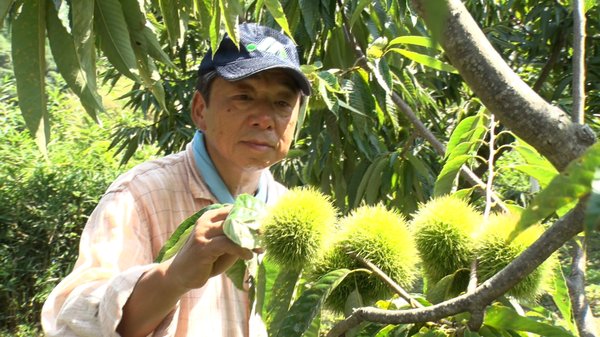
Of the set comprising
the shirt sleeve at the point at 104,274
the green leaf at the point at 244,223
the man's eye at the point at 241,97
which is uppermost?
the man's eye at the point at 241,97

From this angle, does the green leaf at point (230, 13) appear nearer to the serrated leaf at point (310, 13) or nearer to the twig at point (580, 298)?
the twig at point (580, 298)

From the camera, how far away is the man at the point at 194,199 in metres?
1.29

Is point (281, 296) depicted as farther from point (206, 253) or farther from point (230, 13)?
point (230, 13)

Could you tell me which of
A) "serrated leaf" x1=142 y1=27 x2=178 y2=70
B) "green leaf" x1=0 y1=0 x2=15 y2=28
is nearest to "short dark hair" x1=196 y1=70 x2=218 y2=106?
"serrated leaf" x1=142 y1=27 x2=178 y2=70

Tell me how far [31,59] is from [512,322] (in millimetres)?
740

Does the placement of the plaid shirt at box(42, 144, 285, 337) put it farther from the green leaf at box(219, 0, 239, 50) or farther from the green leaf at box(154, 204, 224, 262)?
the green leaf at box(219, 0, 239, 50)

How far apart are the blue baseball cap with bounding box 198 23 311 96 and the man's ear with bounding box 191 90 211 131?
0.19 feet

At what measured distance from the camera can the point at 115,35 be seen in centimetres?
123

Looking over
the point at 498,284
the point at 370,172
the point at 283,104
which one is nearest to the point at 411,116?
the point at 370,172

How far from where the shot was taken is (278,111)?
1581mm

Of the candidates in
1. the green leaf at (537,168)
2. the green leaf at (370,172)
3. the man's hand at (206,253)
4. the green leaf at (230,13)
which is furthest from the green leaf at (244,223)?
the green leaf at (370,172)

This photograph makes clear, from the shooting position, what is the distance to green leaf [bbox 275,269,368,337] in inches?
39.6

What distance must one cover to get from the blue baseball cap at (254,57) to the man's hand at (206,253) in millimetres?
482

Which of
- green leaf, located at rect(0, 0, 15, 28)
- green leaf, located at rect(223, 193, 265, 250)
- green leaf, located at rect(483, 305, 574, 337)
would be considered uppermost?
green leaf, located at rect(0, 0, 15, 28)
